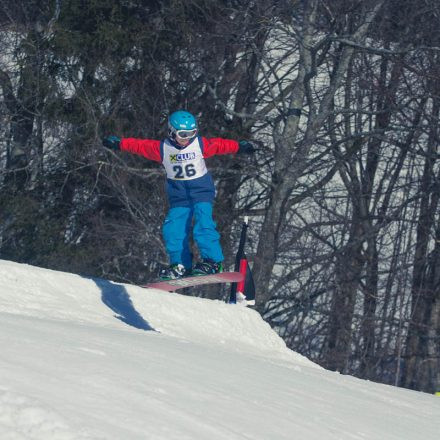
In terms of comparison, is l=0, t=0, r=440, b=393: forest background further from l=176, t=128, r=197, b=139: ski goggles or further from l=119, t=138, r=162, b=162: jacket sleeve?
l=176, t=128, r=197, b=139: ski goggles

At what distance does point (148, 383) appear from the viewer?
4969mm

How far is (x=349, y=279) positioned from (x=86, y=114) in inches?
243

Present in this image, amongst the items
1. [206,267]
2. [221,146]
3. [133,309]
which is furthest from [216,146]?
[133,309]

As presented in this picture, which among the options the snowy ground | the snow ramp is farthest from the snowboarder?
the snowy ground

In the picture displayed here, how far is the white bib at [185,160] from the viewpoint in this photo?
888 centimetres

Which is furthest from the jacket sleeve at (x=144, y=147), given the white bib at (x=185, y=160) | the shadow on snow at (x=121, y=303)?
the shadow on snow at (x=121, y=303)

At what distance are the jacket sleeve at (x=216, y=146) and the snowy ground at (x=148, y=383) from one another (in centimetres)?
123

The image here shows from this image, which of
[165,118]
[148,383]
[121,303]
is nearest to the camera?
[148,383]

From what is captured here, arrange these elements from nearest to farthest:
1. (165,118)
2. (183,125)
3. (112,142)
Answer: (183,125)
(112,142)
(165,118)

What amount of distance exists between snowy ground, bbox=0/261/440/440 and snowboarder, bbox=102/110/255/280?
494mm

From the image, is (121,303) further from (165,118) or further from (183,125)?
(165,118)

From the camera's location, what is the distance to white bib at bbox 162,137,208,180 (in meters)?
8.88

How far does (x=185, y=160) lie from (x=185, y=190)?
0.25 m

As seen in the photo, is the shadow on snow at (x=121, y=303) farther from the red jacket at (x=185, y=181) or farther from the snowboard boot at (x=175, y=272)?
the red jacket at (x=185, y=181)
